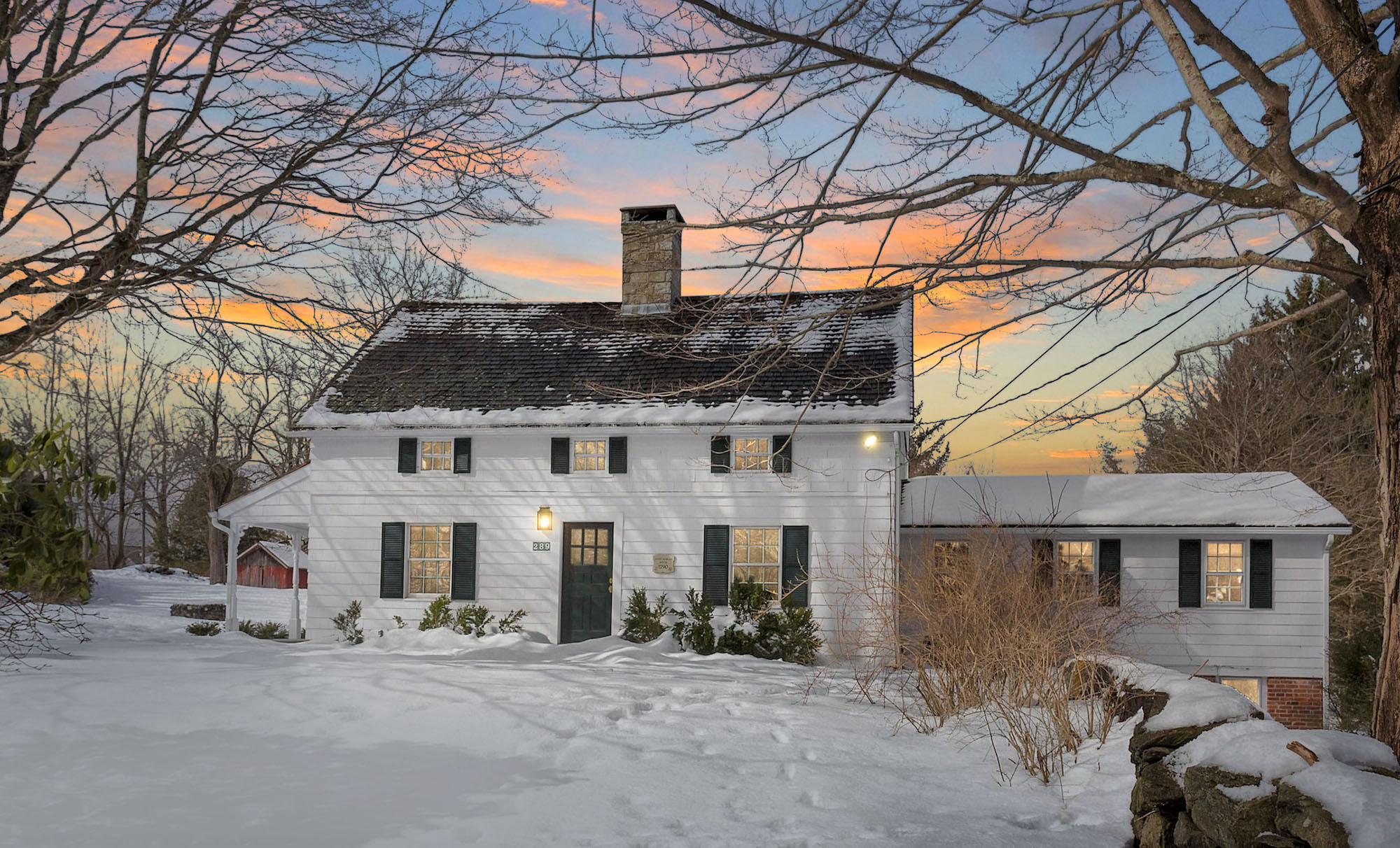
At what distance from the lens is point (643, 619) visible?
1485 centimetres

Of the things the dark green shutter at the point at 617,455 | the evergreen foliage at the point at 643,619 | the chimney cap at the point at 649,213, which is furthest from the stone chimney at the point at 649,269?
the evergreen foliage at the point at 643,619

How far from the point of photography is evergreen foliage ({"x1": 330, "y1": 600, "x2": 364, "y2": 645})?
52.1 feet

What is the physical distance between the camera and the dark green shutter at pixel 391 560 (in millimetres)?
16016

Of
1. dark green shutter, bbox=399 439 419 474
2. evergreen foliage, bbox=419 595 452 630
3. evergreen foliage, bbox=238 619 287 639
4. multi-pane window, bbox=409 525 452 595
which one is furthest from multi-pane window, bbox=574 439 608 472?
evergreen foliage, bbox=238 619 287 639

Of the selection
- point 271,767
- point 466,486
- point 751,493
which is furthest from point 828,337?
point 271,767

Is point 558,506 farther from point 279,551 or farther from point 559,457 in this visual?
point 279,551

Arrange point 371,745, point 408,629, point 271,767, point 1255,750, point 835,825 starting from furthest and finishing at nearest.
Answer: point 408,629, point 371,745, point 271,767, point 835,825, point 1255,750

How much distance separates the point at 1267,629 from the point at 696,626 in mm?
8834

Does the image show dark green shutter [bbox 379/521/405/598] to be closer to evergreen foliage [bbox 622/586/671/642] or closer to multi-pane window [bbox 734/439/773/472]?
evergreen foliage [bbox 622/586/671/642]

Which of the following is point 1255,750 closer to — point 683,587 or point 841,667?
point 841,667

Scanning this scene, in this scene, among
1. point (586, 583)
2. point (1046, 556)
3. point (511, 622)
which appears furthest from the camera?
point (586, 583)

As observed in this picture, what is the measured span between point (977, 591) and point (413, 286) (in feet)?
76.0

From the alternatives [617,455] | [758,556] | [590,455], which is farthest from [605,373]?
[758,556]

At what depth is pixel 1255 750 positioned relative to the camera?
4898 mm
